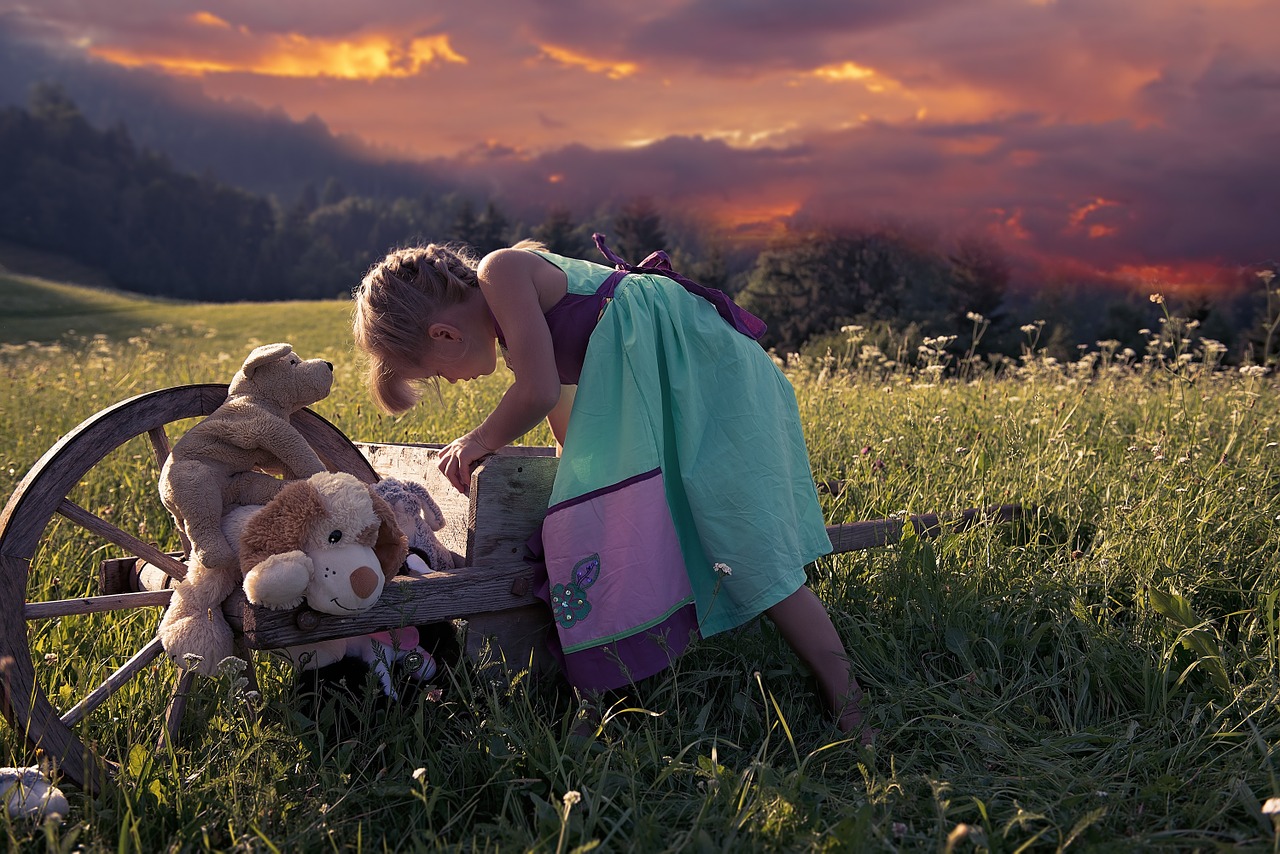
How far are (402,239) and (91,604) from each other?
3400cm

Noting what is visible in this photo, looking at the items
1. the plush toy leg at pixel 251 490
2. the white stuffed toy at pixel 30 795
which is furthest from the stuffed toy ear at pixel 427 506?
the white stuffed toy at pixel 30 795

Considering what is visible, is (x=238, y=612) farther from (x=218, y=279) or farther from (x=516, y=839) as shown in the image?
(x=218, y=279)

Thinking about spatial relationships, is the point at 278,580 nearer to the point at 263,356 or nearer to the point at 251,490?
the point at 251,490

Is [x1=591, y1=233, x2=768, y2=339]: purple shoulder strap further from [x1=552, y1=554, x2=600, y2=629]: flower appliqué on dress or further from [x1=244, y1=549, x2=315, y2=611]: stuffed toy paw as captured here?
[x1=244, y1=549, x2=315, y2=611]: stuffed toy paw

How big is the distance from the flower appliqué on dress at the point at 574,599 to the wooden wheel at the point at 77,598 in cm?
76

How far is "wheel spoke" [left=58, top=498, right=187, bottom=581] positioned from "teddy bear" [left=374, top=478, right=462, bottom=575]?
0.55 meters

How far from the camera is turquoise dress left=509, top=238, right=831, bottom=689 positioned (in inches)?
94.5

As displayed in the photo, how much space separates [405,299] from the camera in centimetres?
259

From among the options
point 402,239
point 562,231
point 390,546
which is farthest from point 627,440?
point 562,231

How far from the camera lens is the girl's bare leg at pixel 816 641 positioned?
254cm

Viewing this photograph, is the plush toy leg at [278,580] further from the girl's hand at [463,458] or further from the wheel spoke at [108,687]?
the girl's hand at [463,458]

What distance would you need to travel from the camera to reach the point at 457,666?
7.91 ft

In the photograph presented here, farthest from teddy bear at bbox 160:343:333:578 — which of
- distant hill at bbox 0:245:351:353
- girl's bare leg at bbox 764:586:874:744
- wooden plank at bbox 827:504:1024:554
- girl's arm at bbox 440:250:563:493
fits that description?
distant hill at bbox 0:245:351:353

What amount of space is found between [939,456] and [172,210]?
292 ft
